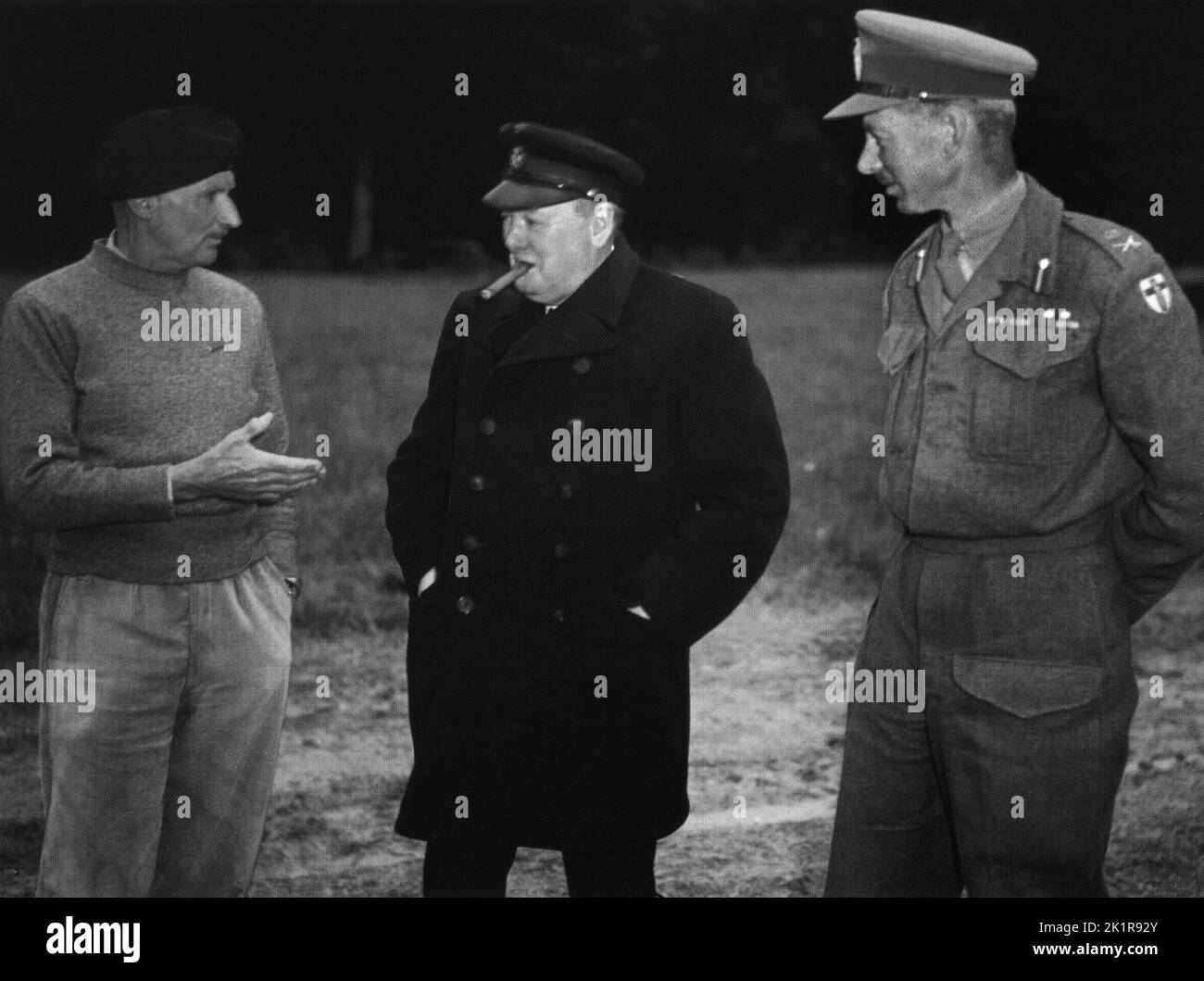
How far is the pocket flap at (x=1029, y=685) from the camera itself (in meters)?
3.62

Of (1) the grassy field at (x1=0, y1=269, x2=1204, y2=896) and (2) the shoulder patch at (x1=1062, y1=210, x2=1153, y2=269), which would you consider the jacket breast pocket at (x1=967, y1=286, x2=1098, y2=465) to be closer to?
(2) the shoulder patch at (x1=1062, y1=210, x2=1153, y2=269)

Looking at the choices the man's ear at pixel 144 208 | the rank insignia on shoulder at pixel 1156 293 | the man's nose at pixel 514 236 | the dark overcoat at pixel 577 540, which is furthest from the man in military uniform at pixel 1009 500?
the man's ear at pixel 144 208

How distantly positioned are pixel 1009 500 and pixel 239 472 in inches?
68.4

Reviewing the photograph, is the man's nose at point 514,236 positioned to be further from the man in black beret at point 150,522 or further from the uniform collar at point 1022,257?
the uniform collar at point 1022,257

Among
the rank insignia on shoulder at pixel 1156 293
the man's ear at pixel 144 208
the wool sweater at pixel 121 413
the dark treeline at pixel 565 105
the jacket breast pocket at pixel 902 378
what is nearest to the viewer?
the rank insignia on shoulder at pixel 1156 293

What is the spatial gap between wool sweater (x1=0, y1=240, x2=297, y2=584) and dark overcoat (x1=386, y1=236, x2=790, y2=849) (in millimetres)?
466

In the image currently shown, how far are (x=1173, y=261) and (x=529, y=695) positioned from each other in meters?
1.92

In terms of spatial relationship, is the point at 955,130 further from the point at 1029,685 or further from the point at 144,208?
the point at 144,208

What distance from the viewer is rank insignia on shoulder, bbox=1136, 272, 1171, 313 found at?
353 cm

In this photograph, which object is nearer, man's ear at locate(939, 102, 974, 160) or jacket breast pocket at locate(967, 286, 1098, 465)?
jacket breast pocket at locate(967, 286, 1098, 465)

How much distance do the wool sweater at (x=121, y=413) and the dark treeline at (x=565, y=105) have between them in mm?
327

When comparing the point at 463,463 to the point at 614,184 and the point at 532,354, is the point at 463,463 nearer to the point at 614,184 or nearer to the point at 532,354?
the point at 532,354

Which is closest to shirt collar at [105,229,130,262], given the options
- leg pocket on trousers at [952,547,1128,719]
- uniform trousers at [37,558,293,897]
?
uniform trousers at [37,558,293,897]
